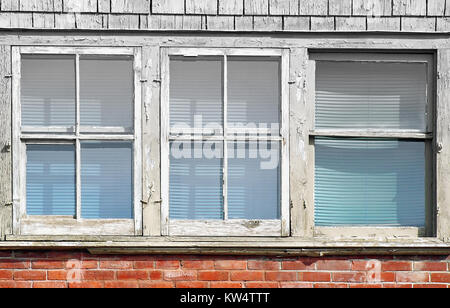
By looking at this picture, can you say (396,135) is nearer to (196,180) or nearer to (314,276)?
(314,276)

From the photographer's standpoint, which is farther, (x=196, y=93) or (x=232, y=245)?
(x=196, y=93)

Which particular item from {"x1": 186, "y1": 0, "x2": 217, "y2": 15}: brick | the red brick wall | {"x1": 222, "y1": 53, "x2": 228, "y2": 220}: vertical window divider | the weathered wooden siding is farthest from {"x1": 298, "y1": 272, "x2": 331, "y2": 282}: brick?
{"x1": 186, "y1": 0, "x2": 217, "y2": 15}: brick

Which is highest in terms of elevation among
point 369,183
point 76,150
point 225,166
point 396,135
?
point 396,135

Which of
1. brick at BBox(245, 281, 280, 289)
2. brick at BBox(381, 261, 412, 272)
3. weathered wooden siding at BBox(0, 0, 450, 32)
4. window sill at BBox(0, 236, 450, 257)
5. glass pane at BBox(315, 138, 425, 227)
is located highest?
weathered wooden siding at BBox(0, 0, 450, 32)

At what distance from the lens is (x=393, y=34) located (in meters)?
4.94

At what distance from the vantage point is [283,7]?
4930 mm

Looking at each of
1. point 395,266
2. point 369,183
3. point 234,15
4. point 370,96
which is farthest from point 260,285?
point 234,15

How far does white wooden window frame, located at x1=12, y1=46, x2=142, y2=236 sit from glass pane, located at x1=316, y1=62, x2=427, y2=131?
1478mm

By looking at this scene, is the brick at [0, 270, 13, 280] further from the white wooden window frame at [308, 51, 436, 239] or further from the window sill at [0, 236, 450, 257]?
the white wooden window frame at [308, 51, 436, 239]

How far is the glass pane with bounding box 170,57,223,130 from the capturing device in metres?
4.98

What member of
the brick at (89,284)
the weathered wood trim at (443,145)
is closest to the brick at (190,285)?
the brick at (89,284)

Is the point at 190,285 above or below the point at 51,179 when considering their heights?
below

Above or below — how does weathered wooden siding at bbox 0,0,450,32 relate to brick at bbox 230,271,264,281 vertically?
above

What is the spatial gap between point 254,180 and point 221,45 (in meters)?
1.10
